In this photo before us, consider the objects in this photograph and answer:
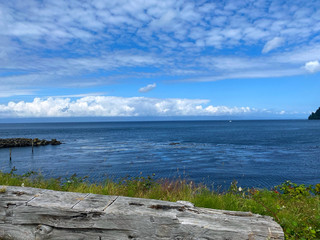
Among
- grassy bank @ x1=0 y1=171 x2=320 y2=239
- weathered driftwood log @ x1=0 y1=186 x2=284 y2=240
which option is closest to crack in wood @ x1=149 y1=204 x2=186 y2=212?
weathered driftwood log @ x1=0 y1=186 x2=284 y2=240

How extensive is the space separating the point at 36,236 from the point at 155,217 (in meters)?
2.14

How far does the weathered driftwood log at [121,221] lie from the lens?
4297 millimetres

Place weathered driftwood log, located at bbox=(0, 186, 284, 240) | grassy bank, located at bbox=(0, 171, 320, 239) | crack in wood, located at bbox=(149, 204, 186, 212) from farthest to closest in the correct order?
grassy bank, located at bbox=(0, 171, 320, 239) < crack in wood, located at bbox=(149, 204, 186, 212) < weathered driftwood log, located at bbox=(0, 186, 284, 240)

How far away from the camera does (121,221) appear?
14.5 ft

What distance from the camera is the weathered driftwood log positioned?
4297 millimetres

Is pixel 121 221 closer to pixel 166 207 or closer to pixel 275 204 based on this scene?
pixel 166 207

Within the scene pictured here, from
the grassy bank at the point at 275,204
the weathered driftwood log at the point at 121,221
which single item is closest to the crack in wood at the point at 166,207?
the weathered driftwood log at the point at 121,221

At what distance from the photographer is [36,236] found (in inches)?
181

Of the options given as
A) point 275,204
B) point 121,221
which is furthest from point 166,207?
point 275,204


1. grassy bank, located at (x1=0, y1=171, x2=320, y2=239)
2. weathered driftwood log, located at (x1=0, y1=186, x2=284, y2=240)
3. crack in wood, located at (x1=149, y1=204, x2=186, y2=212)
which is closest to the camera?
weathered driftwood log, located at (x1=0, y1=186, x2=284, y2=240)

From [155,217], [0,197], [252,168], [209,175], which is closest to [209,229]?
[155,217]

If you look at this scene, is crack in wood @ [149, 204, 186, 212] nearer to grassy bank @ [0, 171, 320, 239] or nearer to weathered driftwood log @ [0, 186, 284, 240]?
weathered driftwood log @ [0, 186, 284, 240]

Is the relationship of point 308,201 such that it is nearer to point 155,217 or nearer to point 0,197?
point 155,217

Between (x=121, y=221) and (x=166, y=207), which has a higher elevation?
(x=166, y=207)
